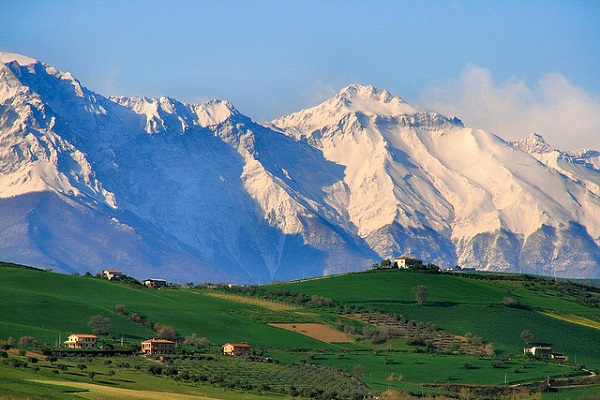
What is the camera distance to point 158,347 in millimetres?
161375

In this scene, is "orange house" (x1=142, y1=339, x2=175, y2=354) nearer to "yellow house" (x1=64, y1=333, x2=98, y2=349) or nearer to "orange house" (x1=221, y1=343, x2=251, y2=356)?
"yellow house" (x1=64, y1=333, x2=98, y2=349)

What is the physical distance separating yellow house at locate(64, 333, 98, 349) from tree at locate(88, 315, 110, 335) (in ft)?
33.7

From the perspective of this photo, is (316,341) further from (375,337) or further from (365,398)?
(365,398)

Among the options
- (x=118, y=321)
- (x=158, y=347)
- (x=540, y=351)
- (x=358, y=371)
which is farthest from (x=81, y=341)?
(x=540, y=351)

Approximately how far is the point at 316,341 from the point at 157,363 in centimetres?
4717

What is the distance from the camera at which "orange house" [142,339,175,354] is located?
16062 cm

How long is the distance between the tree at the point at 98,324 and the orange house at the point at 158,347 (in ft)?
37.7

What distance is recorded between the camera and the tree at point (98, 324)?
17211 centimetres

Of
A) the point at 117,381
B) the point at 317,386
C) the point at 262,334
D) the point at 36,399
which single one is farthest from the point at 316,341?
the point at 36,399

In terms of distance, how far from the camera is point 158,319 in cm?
19050

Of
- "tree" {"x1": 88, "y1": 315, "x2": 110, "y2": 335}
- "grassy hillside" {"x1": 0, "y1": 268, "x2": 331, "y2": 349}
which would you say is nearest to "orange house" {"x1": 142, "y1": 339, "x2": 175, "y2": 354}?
"grassy hillside" {"x1": 0, "y1": 268, "x2": 331, "y2": 349}

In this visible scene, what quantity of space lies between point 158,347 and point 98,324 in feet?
59.7

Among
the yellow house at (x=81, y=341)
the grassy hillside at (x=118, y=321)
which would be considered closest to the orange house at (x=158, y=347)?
the yellow house at (x=81, y=341)

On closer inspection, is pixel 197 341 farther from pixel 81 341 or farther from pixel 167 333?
pixel 81 341
